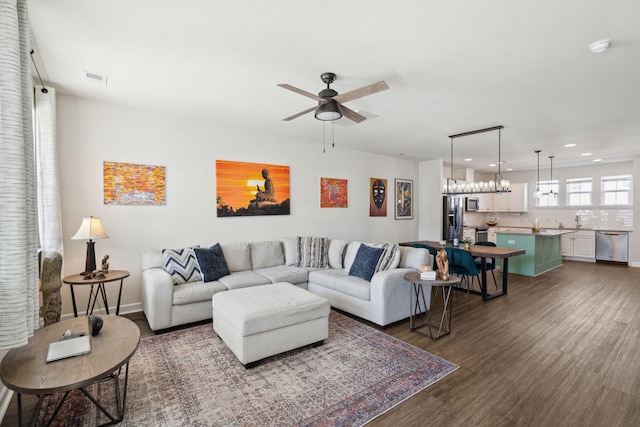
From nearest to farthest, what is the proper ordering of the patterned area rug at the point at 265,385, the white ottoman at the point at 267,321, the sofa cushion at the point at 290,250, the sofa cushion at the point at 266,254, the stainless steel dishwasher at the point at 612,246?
the patterned area rug at the point at 265,385 → the white ottoman at the point at 267,321 → the sofa cushion at the point at 266,254 → the sofa cushion at the point at 290,250 → the stainless steel dishwasher at the point at 612,246

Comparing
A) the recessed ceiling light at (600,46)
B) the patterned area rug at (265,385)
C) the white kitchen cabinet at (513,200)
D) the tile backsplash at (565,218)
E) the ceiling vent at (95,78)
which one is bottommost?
the patterned area rug at (265,385)

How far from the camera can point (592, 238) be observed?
7883mm

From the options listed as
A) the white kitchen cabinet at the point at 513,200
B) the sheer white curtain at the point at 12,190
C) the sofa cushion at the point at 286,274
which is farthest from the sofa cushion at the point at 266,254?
the white kitchen cabinet at the point at 513,200

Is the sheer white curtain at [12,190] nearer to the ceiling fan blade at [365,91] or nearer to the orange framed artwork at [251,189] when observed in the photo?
the ceiling fan blade at [365,91]

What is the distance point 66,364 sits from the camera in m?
1.65

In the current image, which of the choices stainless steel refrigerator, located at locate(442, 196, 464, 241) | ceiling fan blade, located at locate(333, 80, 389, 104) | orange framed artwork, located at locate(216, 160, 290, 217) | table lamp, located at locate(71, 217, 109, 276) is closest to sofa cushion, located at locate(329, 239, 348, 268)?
orange framed artwork, located at locate(216, 160, 290, 217)

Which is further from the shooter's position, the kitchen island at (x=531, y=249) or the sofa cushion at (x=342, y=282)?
the kitchen island at (x=531, y=249)

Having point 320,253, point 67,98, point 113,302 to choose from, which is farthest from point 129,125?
point 320,253

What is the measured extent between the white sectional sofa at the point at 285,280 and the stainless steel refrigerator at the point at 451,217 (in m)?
3.84

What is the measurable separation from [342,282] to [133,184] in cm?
298

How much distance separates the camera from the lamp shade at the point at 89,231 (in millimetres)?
3205

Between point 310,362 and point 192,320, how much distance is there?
5.28ft

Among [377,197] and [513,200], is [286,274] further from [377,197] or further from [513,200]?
[513,200]

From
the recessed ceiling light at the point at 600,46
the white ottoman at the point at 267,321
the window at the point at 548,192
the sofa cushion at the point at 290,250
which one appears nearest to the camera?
the recessed ceiling light at the point at 600,46
